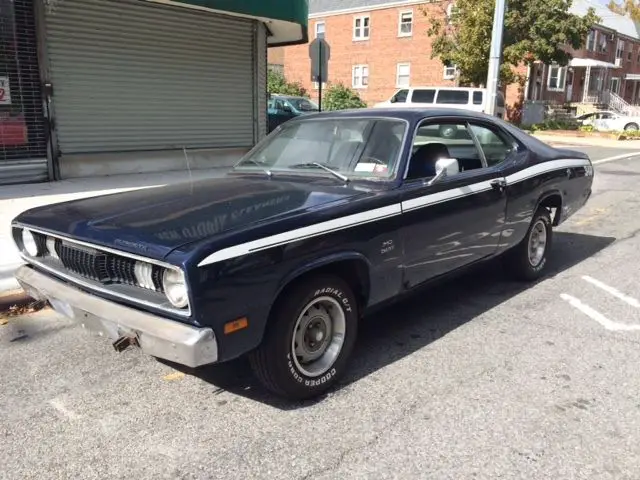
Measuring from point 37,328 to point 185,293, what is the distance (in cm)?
236

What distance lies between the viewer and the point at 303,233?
10.5 ft

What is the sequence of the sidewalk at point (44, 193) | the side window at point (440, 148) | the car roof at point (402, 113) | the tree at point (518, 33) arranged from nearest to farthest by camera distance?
the side window at point (440, 148), the car roof at point (402, 113), the sidewalk at point (44, 193), the tree at point (518, 33)

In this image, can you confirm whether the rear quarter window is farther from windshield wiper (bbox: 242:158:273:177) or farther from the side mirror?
the side mirror

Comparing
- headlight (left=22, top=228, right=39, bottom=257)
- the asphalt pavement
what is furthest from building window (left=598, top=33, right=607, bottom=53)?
headlight (left=22, top=228, right=39, bottom=257)

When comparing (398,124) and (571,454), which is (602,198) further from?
(571,454)

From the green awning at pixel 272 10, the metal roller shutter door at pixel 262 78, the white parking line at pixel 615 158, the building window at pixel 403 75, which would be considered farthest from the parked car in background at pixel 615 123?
the metal roller shutter door at pixel 262 78

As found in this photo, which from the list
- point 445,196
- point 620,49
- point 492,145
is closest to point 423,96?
point 492,145

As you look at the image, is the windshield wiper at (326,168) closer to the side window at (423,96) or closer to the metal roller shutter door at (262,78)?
the metal roller shutter door at (262,78)

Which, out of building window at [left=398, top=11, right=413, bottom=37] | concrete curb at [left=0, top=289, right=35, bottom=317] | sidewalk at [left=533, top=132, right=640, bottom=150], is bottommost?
sidewalk at [left=533, top=132, right=640, bottom=150]

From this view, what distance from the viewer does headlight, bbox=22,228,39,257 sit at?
149 inches

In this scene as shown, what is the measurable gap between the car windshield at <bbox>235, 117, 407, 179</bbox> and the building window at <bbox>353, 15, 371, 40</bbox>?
36.4 meters

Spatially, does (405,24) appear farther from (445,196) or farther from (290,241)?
(290,241)

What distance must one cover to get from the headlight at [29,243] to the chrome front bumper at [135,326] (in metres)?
0.26

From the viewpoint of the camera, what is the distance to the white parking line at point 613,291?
5.16 meters
